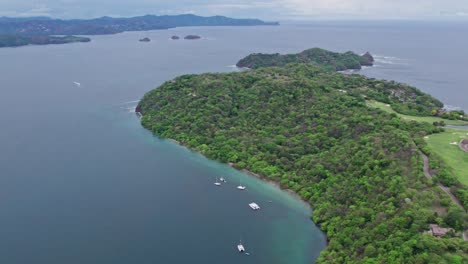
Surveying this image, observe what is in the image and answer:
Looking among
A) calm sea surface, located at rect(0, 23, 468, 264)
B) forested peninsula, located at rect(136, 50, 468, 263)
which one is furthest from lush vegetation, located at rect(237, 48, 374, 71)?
calm sea surface, located at rect(0, 23, 468, 264)

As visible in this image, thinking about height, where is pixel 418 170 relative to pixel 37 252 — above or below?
above

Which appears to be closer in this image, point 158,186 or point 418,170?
point 418,170

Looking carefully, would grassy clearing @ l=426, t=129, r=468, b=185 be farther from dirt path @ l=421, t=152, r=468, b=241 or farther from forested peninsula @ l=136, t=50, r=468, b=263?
dirt path @ l=421, t=152, r=468, b=241

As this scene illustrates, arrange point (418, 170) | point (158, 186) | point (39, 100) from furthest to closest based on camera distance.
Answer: point (39, 100) → point (158, 186) → point (418, 170)

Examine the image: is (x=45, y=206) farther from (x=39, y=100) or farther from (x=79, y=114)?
(x=39, y=100)

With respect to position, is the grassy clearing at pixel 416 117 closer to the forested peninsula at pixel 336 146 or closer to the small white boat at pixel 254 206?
the forested peninsula at pixel 336 146

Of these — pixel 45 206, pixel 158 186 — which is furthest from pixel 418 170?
pixel 45 206
